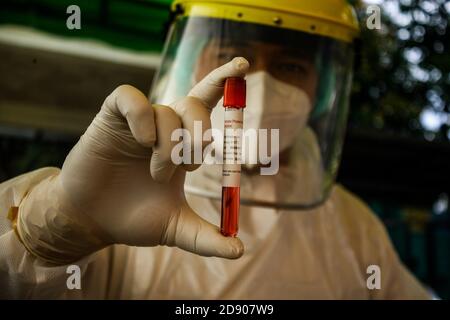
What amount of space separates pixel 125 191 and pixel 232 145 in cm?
14

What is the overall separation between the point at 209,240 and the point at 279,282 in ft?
1.47

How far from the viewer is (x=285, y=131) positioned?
3.07 feet

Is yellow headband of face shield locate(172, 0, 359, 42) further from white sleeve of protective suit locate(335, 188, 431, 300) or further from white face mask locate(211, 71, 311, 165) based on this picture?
white sleeve of protective suit locate(335, 188, 431, 300)

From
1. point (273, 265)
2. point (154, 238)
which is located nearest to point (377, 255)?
point (273, 265)

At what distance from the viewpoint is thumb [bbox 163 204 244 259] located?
0.56 metres

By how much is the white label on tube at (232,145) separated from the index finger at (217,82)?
0.09ft

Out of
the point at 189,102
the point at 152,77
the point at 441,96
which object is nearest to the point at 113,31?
the point at 152,77

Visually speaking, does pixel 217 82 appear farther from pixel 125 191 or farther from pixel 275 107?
pixel 275 107

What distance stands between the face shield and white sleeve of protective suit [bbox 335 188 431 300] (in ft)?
0.41

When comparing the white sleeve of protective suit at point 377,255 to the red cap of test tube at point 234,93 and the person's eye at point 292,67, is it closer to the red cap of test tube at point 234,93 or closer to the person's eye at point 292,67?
the person's eye at point 292,67

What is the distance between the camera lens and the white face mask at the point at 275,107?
84cm

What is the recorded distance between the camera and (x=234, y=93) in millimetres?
555

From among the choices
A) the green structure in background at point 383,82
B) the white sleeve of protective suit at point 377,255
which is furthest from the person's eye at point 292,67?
the white sleeve of protective suit at point 377,255

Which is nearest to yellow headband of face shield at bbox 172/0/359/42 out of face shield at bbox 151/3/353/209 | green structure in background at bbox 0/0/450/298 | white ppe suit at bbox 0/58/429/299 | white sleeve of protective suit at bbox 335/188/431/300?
face shield at bbox 151/3/353/209
